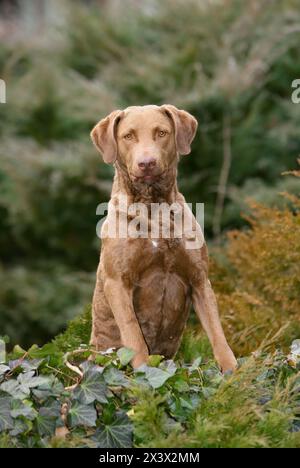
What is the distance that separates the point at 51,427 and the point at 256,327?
6.96ft

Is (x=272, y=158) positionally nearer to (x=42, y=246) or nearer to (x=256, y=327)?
(x=42, y=246)

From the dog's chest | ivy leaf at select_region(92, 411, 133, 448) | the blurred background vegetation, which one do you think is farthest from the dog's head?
the blurred background vegetation

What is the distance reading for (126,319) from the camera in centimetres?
440

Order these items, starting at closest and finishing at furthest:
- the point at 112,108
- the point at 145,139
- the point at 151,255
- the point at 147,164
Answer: the point at 147,164, the point at 145,139, the point at 151,255, the point at 112,108

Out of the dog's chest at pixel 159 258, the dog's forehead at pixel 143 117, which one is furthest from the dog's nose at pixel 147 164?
the dog's chest at pixel 159 258

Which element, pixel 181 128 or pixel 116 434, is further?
pixel 181 128

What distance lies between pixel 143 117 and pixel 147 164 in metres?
0.33

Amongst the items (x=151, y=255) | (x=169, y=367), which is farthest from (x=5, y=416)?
(x=151, y=255)

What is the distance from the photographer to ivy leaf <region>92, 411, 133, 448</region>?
149 inches

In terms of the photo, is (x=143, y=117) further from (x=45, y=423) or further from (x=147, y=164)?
(x=45, y=423)

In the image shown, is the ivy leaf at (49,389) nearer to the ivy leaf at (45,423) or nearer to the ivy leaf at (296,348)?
the ivy leaf at (45,423)

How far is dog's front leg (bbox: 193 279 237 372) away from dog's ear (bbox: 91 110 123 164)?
2.75ft

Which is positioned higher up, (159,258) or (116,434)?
(159,258)

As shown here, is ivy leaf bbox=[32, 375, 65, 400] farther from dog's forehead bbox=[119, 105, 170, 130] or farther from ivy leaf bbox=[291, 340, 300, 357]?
dog's forehead bbox=[119, 105, 170, 130]
